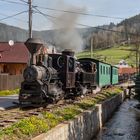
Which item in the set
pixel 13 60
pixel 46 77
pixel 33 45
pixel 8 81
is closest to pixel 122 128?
pixel 46 77

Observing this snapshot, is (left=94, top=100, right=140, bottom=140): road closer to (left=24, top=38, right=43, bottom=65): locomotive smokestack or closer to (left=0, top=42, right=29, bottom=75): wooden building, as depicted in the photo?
(left=24, top=38, right=43, bottom=65): locomotive smokestack

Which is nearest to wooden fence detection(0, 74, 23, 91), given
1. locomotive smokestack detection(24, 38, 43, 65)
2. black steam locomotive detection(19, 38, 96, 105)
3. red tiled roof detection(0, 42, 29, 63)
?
red tiled roof detection(0, 42, 29, 63)

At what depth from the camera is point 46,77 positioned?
22.0 meters

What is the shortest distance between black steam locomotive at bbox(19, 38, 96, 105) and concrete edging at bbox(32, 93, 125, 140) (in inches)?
91.4

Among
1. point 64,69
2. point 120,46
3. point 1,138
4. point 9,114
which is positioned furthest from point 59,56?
point 120,46

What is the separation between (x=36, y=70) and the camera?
2112 centimetres

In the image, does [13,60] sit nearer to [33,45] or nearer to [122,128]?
[122,128]

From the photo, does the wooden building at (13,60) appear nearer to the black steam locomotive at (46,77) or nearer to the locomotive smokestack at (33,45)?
the black steam locomotive at (46,77)

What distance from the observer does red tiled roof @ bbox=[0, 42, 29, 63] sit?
48.3 meters

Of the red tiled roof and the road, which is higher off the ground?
the red tiled roof

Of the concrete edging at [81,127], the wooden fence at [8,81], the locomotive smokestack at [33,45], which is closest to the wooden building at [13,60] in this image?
the wooden fence at [8,81]

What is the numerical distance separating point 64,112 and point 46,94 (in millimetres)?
2483

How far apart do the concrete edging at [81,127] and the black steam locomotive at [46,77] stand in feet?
7.62

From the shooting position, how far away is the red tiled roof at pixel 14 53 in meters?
48.3
